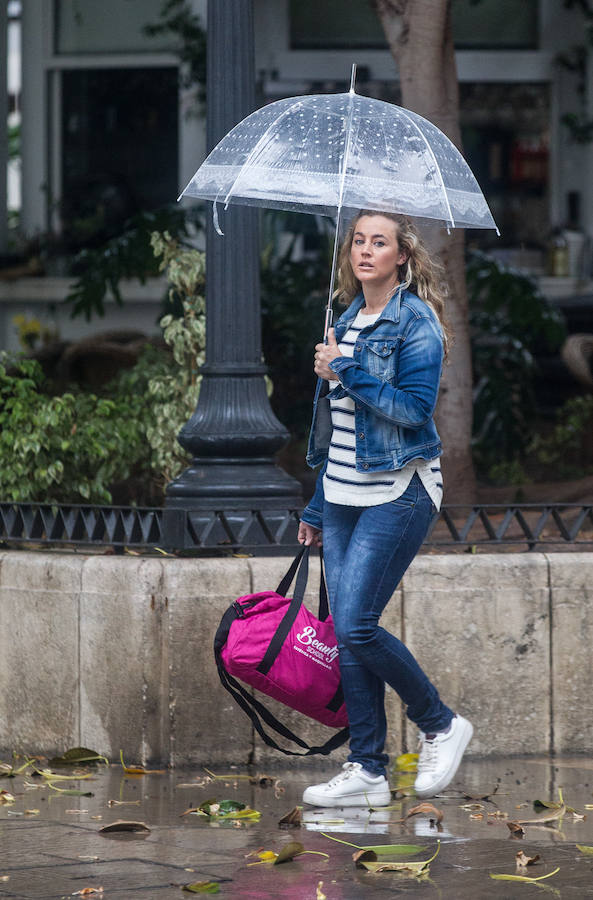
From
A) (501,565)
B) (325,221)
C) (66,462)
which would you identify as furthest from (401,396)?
(325,221)

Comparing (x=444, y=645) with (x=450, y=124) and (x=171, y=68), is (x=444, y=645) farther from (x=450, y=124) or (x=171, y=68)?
(x=171, y=68)

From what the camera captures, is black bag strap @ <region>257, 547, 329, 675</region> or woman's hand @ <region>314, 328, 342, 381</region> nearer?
woman's hand @ <region>314, 328, 342, 381</region>

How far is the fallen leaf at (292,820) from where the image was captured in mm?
4410

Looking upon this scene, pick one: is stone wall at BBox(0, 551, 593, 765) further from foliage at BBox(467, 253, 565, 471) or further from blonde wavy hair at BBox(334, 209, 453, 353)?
foliage at BBox(467, 253, 565, 471)

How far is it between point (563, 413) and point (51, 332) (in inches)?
205

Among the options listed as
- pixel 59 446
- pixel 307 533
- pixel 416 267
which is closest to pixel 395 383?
pixel 416 267

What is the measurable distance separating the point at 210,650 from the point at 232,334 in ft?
4.32

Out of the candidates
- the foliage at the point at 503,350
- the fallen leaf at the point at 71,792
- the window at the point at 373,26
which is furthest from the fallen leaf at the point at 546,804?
the window at the point at 373,26

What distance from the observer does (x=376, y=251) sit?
4.40 metres

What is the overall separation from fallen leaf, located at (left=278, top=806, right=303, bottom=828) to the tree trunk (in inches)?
132

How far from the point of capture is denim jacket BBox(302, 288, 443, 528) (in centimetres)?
421

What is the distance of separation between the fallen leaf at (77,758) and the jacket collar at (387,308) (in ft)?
6.55

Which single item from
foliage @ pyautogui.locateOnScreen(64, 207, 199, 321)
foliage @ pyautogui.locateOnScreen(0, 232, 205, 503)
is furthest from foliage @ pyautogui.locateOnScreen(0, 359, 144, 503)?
foliage @ pyautogui.locateOnScreen(64, 207, 199, 321)

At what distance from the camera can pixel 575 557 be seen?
217 inches
